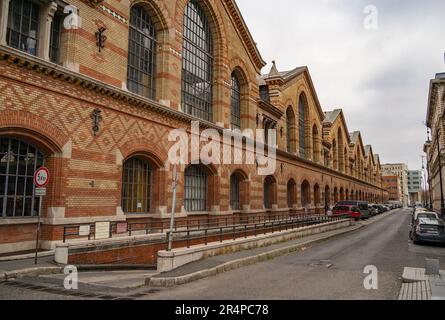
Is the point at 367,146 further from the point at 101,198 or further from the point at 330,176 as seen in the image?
the point at 101,198

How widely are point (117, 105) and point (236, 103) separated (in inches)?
527

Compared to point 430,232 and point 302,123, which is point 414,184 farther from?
point 430,232

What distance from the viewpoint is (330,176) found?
51.0m

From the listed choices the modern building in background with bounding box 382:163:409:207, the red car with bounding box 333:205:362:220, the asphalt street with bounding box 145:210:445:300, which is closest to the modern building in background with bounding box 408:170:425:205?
the modern building in background with bounding box 382:163:409:207

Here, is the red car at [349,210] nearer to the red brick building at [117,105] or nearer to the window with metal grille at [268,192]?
the window with metal grille at [268,192]

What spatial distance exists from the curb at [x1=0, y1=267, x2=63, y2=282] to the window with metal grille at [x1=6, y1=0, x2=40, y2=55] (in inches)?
296

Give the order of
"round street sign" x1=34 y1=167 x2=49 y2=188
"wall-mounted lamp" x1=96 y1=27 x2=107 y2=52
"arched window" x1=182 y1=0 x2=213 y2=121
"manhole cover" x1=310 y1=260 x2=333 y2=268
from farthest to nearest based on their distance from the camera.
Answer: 1. "arched window" x1=182 y1=0 x2=213 y2=121
2. "wall-mounted lamp" x1=96 y1=27 x2=107 y2=52
3. "manhole cover" x1=310 y1=260 x2=333 y2=268
4. "round street sign" x1=34 y1=167 x2=49 y2=188

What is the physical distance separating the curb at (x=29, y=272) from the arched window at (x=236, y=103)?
58.5ft

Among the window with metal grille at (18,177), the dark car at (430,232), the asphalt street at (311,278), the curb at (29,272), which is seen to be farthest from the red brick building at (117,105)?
the dark car at (430,232)

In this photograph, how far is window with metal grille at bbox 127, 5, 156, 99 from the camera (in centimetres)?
1692

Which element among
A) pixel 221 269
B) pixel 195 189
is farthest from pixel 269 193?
pixel 221 269

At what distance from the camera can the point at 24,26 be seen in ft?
40.3

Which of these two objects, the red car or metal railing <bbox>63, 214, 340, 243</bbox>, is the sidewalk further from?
the red car

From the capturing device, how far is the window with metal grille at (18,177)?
1134cm
